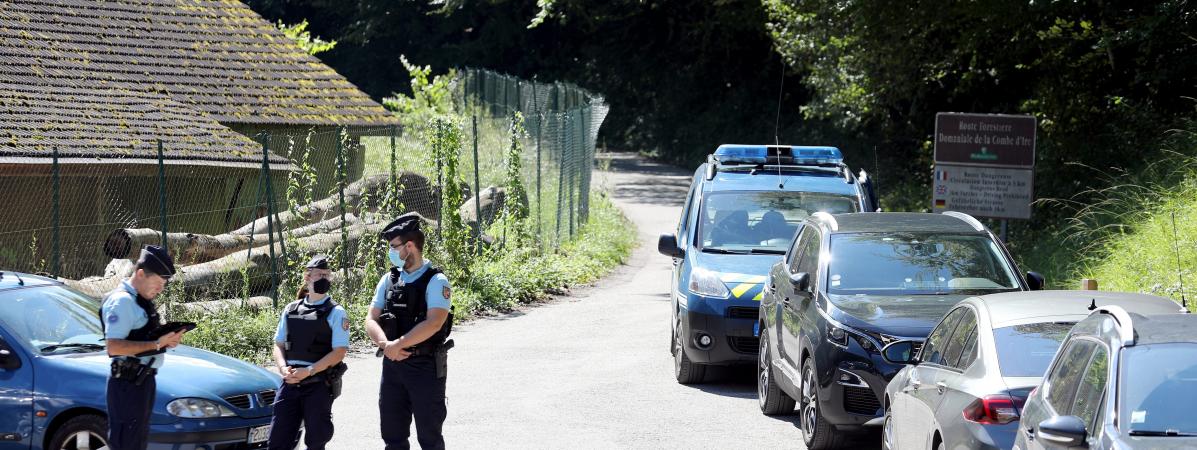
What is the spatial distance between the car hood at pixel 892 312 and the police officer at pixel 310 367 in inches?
133

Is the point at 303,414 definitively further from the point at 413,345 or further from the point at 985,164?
the point at 985,164

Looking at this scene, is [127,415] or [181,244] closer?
[127,415]

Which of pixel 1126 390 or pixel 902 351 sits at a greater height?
pixel 1126 390

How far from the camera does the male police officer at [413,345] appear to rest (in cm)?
766

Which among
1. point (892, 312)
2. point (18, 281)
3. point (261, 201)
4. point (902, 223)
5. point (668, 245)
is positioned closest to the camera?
point (18, 281)

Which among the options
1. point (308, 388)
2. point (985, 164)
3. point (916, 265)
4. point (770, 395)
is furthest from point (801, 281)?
point (985, 164)

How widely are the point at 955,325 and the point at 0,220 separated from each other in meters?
13.8

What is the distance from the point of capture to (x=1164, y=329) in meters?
5.47

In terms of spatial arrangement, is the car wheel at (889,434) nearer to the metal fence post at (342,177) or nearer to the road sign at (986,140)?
the road sign at (986,140)

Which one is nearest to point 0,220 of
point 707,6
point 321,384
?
point 321,384

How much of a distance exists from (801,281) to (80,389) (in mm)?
4857

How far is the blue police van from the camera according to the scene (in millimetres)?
11867

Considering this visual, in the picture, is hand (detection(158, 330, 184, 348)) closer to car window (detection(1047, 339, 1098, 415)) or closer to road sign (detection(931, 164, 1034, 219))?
car window (detection(1047, 339, 1098, 415))

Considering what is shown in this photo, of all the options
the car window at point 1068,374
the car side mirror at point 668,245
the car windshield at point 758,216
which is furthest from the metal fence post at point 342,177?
the car window at point 1068,374
